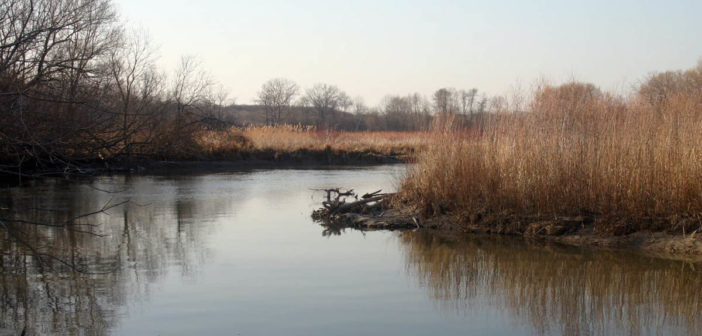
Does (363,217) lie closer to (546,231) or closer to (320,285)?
(546,231)

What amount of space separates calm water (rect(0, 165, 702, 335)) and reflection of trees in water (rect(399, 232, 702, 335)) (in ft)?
0.07

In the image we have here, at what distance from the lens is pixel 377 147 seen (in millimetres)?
32844

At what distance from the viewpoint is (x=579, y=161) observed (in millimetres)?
9609

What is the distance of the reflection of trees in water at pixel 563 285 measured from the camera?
6031mm

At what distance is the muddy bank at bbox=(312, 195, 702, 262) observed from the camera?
8711 mm

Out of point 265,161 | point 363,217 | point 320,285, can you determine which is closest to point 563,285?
point 320,285

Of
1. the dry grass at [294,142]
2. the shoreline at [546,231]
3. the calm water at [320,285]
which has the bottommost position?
the calm water at [320,285]

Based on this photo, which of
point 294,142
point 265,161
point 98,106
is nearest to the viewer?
point 98,106

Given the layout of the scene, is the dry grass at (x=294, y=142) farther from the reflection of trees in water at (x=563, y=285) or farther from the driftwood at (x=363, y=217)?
the reflection of trees in water at (x=563, y=285)

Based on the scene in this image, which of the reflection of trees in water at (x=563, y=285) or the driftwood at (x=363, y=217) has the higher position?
the driftwood at (x=363, y=217)

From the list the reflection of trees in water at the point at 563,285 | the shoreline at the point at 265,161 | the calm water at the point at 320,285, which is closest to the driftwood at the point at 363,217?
the calm water at the point at 320,285

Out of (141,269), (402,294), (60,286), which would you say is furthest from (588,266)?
(60,286)

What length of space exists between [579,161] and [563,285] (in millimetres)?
2829

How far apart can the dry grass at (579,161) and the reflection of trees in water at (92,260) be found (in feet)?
13.6
